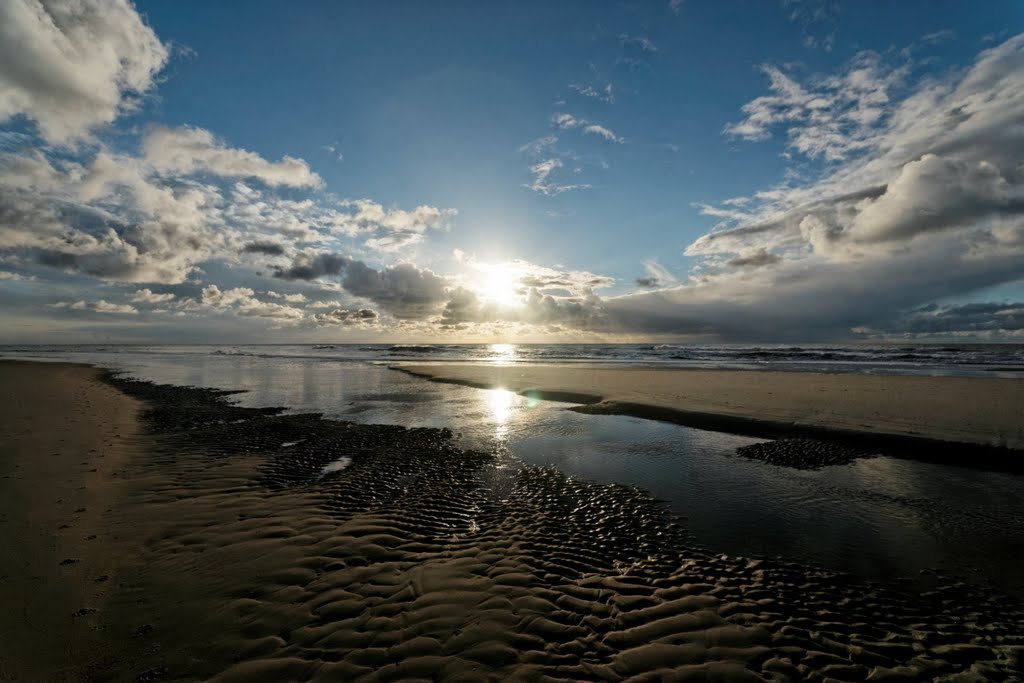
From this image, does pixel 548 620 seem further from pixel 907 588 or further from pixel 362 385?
pixel 362 385

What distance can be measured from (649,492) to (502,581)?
Result: 18.3 feet

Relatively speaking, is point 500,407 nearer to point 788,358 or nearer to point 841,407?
point 841,407

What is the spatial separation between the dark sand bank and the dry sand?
12.3 metres

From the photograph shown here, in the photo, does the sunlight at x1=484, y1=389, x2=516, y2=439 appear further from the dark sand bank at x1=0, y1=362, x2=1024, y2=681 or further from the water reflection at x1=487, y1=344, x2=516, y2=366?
the water reflection at x1=487, y1=344, x2=516, y2=366

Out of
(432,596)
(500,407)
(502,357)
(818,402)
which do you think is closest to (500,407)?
(500,407)

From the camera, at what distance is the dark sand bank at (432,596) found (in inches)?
207

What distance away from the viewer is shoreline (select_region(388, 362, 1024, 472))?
15492 mm

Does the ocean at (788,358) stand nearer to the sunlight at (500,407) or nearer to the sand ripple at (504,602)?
the sunlight at (500,407)

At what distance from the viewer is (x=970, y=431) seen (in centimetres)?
1667

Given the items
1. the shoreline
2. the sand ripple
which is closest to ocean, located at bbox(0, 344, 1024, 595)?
the sand ripple

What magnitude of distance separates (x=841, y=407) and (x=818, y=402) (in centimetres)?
164

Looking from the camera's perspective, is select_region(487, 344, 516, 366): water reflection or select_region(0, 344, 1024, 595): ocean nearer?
select_region(0, 344, 1024, 595): ocean

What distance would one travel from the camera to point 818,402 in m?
23.9

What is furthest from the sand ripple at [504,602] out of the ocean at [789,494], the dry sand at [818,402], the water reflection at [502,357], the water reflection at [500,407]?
the water reflection at [502,357]
